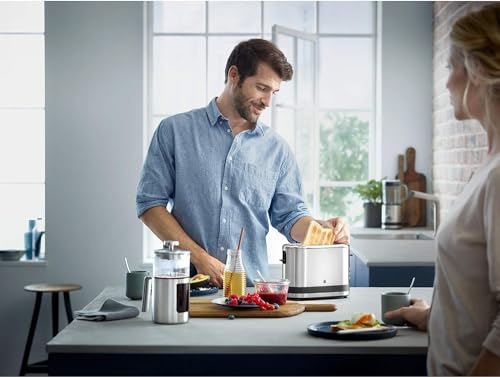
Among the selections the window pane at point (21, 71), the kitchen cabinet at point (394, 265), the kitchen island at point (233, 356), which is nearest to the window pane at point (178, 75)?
the window pane at point (21, 71)

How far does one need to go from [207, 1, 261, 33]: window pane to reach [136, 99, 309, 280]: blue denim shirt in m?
2.74

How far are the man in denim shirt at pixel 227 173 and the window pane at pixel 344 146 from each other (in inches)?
108

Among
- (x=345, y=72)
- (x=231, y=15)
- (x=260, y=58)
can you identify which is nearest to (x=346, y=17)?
(x=345, y=72)

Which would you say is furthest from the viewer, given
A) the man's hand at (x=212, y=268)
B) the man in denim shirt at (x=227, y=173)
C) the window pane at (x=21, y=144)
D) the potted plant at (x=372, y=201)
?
the window pane at (x=21, y=144)

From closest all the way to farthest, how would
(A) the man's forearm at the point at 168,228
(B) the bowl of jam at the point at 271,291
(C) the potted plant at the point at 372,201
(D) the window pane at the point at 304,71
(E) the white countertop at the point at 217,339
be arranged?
(E) the white countertop at the point at 217,339 < (B) the bowl of jam at the point at 271,291 < (A) the man's forearm at the point at 168,228 < (D) the window pane at the point at 304,71 < (C) the potted plant at the point at 372,201

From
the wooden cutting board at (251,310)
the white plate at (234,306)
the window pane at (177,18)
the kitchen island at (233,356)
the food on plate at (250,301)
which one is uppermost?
the window pane at (177,18)

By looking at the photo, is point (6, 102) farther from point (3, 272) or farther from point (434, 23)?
point (434, 23)

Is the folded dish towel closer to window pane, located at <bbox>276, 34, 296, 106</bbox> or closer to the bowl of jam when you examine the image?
the bowl of jam

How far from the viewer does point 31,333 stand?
5.93 metres

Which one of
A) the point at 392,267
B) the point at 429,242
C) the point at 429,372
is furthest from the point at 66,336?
the point at 429,242

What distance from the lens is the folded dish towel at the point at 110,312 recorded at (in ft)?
8.91

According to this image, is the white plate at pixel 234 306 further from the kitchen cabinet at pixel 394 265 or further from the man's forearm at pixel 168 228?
the kitchen cabinet at pixel 394 265

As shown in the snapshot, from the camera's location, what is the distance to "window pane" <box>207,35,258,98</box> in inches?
247

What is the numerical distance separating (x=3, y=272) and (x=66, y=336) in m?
3.95
